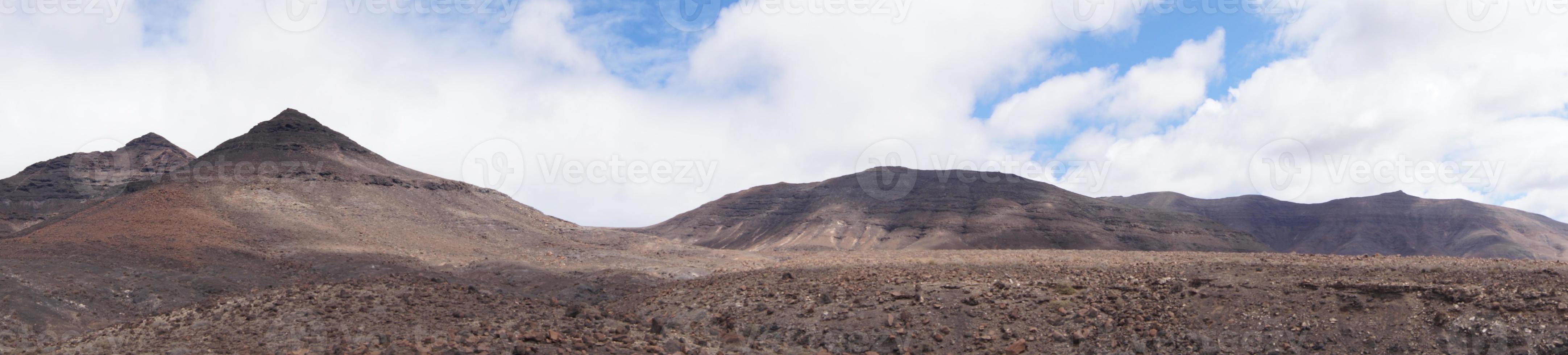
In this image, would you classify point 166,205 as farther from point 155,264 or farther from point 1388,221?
point 1388,221

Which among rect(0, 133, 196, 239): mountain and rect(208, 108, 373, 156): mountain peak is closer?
rect(208, 108, 373, 156): mountain peak

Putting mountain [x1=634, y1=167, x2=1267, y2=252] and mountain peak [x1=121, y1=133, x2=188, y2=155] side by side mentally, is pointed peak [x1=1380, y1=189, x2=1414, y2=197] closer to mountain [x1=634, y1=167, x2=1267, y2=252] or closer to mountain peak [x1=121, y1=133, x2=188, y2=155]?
mountain [x1=634, y1=167, x2=1267, y2=252]

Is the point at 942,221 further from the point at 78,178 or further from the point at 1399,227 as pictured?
the point at 78,178

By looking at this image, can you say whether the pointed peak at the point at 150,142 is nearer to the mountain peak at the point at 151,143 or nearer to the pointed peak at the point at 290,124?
the mountain peak at the point at 151,143

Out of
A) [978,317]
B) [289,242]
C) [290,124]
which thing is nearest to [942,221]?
[290,124]

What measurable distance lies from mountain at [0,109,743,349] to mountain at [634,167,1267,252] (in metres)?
41.4

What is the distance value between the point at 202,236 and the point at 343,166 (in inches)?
756

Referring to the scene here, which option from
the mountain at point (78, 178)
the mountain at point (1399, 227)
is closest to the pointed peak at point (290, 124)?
the mountain at point (78, 178)

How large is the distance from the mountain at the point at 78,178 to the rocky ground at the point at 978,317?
5529cm

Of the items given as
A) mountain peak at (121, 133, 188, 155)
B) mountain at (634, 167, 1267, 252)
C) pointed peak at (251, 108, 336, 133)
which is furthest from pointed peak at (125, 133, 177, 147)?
mountain at (634, 167, 1267, 252)

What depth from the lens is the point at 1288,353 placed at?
14.8 meters

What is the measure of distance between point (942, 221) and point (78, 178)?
8870 cm

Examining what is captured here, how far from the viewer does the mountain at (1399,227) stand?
115500 mm

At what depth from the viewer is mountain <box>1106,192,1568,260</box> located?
116m
